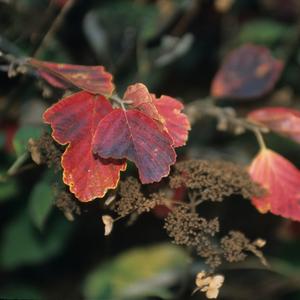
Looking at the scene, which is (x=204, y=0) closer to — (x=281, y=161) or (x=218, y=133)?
(x=218, y=133)

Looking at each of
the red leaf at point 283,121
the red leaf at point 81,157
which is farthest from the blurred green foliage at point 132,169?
the red leaf at point 81,157

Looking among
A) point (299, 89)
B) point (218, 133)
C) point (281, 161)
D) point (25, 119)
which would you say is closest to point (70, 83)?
point (281, 161)

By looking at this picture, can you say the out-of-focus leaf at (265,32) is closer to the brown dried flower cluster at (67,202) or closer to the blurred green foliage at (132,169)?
the blurred green foliage at (132,169)

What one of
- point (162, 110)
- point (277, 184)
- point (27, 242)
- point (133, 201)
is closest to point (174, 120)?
point (162, 110)

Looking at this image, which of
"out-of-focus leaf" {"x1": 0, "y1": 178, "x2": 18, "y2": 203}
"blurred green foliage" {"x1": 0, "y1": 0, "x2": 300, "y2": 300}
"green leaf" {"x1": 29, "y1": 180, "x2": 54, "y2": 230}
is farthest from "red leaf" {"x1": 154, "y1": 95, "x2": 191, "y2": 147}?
"out-of-focus leaf" {"x1": 0, "y1": 178, "x2": 18, "y2": 203}

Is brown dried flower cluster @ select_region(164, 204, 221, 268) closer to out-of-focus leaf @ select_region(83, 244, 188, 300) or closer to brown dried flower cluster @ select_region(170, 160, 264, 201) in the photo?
brown dried flower cluster @ select_region(170, 160, 264, 201)

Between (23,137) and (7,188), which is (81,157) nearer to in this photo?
(23,137)
